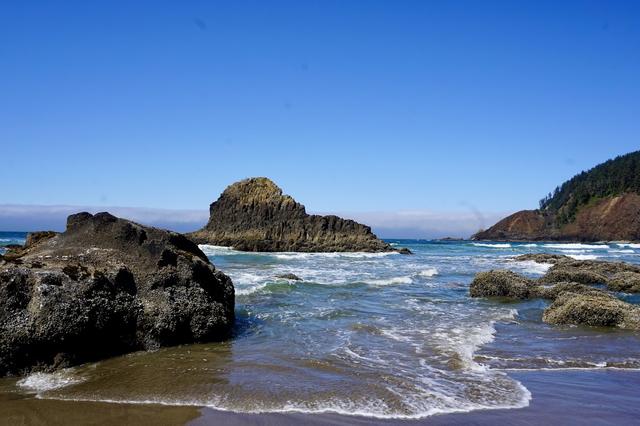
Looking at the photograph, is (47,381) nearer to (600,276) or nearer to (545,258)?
(600,276)

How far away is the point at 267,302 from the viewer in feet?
50.7

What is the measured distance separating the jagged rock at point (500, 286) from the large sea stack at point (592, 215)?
386 ft

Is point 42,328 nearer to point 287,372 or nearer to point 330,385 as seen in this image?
point 287,372

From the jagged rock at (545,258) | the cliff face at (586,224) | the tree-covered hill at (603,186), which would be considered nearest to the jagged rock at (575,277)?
the jagged rock at (545,258)

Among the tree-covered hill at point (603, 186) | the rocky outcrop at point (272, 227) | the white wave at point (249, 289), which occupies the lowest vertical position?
the white wave at point (249, 289)

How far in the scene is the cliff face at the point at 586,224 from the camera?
12225 centimetres

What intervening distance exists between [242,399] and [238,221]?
67.1 m

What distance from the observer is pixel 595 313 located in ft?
40.7

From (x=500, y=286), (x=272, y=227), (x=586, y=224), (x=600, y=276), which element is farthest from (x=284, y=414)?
(x=586, y=224)

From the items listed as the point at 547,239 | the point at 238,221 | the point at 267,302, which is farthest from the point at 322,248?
the point at 547,239

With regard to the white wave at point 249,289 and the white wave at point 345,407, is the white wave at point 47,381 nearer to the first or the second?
the white wave at point 345,407

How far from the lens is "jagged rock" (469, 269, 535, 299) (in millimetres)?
17484

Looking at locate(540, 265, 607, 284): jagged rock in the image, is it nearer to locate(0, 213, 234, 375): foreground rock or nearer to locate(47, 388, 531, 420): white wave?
locate(0, 213, 234, 375): foreground rock

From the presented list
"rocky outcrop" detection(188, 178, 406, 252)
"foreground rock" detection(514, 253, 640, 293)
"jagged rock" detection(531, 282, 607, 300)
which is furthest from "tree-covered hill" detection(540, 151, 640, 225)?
"jagged rock" detection(531, 282, 607, 300)
